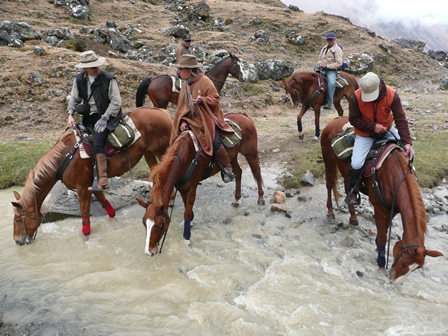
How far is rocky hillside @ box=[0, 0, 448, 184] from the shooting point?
1386 centimetres

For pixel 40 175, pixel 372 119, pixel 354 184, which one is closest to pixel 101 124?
pixel 40 175

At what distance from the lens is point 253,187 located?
863 centimetres

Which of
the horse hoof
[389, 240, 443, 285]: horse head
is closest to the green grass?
the horse hoof

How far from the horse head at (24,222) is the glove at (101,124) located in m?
1.80

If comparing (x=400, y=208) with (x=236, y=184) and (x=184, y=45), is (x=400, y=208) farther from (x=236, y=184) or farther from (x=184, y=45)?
(x=184, y=45)

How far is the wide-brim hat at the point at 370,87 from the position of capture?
4.78 metres

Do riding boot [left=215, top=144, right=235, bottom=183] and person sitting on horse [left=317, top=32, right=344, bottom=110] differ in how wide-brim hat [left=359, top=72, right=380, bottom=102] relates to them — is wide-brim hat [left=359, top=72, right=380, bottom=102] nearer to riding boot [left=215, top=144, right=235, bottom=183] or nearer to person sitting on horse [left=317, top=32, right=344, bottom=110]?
riding boot [left=215, top=144, right=235, bottom=183]

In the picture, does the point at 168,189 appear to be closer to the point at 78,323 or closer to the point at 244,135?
the point at 78,323

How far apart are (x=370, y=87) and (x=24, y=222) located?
6186mm

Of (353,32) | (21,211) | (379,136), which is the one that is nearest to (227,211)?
(379,136)

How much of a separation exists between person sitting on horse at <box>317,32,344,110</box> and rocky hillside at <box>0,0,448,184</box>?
7.45ft

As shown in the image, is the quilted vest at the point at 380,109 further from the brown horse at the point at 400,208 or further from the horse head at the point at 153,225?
the horse head at the point at 153,225

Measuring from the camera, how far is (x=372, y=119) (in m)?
5.23

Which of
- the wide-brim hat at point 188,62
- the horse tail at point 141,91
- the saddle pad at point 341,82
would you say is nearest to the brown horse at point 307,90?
the saddle pad at point 341,82
